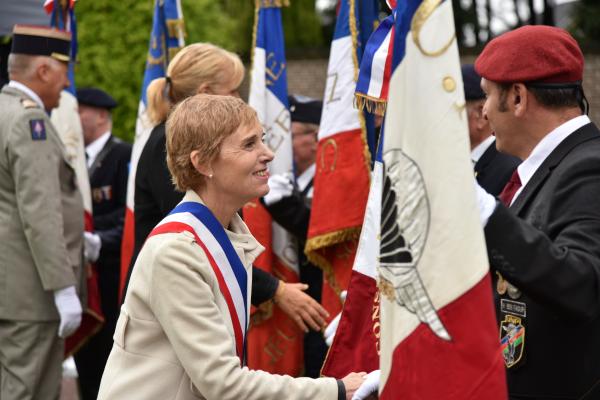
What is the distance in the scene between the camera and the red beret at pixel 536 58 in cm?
253

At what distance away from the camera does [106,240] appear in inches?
246

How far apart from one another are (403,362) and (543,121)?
Answer: 913 mm

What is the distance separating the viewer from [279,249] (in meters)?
5.23

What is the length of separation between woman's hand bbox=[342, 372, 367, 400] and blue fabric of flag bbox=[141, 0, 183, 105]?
11.0 ft

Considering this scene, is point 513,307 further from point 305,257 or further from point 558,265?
point 305,257

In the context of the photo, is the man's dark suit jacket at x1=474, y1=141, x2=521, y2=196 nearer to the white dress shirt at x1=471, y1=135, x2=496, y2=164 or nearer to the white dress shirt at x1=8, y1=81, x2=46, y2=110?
Result: the white dress shirt at x1=471, y1=135, x2=496, y2=164

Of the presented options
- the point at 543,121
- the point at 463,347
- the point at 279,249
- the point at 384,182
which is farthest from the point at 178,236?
the point at 279,249

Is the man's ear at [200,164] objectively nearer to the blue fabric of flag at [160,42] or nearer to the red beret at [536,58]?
the red beret at [536,58]

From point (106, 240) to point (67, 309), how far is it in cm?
152

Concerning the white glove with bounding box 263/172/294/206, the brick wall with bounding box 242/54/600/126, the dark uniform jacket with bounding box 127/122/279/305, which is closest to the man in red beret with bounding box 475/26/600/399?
the dark uniform jacket with bounding box 127/122/279/305

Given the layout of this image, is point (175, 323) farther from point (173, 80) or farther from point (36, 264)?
point (36, 264)

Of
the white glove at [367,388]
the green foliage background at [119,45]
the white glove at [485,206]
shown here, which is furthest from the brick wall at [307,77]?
the white glove at [485,206]

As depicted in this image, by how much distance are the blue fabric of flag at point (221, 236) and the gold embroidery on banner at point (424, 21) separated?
852 millimetres

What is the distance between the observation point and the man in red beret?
87.9 inches
